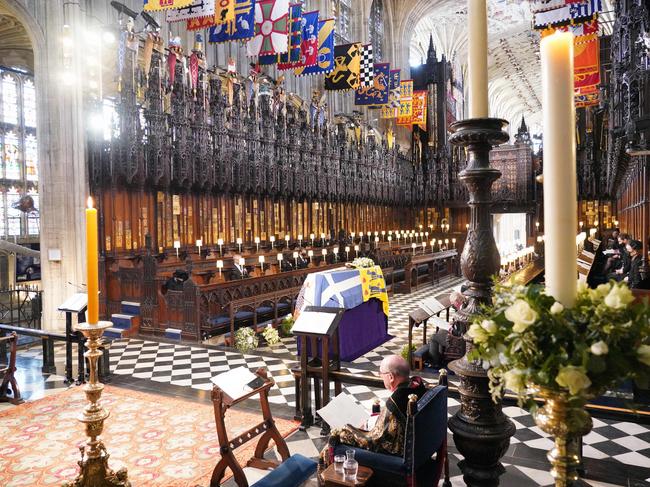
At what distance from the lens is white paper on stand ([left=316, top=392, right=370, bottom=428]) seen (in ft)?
10.4

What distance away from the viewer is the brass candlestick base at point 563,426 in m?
1.21

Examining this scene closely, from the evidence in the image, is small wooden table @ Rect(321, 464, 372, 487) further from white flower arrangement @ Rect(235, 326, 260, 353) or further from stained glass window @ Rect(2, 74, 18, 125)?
stained glass window @ Rect(2, 74, 18, 125)

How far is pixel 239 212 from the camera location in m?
13.8

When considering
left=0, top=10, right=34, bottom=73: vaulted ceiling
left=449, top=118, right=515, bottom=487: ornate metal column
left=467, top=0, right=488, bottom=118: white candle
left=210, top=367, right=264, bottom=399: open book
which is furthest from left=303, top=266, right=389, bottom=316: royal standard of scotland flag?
left=0, top=10, right=34, bottom=73: vaulted ceiling

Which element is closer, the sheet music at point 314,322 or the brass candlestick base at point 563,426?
the brass candlestick base at point 563,426

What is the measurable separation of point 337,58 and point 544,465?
1451 cm

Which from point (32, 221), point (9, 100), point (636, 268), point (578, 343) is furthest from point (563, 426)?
point (9, 100)

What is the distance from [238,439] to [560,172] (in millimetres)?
2896

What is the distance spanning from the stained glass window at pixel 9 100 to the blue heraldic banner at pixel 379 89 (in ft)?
47.6

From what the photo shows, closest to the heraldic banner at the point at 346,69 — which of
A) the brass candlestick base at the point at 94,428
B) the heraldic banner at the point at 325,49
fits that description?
the heraldic banner at the point at 325,49

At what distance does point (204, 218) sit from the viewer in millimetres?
12781

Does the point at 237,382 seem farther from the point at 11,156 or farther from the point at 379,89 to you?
the point at 11,156

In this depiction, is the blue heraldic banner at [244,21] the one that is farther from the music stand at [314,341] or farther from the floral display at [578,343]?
the floral display at [578,343]

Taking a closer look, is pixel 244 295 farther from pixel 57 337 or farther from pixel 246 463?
pixel 246 463
